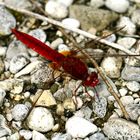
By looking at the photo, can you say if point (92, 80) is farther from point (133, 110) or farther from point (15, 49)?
point (15, 49)

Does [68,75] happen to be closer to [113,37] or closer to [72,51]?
[72,51]

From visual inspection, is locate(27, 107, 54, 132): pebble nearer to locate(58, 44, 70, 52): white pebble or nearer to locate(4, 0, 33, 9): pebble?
locate(58, 44, 70, 52): white pebble

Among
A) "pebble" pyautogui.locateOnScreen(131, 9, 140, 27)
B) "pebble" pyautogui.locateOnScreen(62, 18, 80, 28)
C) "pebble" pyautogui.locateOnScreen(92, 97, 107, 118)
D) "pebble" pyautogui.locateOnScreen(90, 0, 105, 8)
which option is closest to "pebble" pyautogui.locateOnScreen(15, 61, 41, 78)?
"pebble" pyautogui.locateOnScreen(62, 18, 80, 28)

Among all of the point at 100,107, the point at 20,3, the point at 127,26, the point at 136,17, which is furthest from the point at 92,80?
the point at 20,3

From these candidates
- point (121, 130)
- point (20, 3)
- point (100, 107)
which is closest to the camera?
point (121, 130)

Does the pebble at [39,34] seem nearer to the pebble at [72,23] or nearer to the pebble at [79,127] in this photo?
the pebble at [72,23]

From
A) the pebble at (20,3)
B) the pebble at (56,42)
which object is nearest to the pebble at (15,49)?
the pebble at (56,42)

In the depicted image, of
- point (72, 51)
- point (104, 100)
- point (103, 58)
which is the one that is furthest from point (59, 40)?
point (104, 100)
